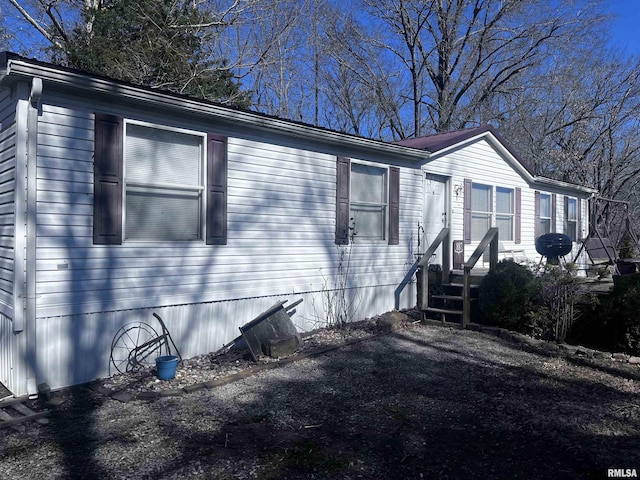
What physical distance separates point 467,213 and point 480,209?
656mm

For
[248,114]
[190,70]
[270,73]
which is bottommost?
[248,114]

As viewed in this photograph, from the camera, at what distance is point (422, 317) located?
8.45 meters

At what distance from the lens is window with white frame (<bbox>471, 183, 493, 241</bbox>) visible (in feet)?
34.9

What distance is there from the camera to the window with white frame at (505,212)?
11.2 meters

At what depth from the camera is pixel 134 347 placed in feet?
18.9

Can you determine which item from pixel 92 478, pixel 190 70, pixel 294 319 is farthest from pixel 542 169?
pixel 92 478

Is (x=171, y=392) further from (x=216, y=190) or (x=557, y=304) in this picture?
(x=557, y=304)

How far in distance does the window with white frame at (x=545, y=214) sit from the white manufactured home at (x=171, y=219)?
4.94 m

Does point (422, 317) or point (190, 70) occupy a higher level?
point (190, 70)

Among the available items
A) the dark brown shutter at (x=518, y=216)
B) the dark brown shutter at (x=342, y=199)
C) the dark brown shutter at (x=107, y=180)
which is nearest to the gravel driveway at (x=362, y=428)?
the dark brown shutter at (x=107, y=180)

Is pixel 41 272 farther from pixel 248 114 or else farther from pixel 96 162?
pixel 248 114

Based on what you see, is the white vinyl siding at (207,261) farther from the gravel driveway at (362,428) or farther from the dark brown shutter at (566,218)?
the dark brown shutter at (566,218)

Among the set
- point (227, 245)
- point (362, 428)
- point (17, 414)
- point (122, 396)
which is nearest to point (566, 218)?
point (227, 245)

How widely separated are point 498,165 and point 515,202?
101 cm
